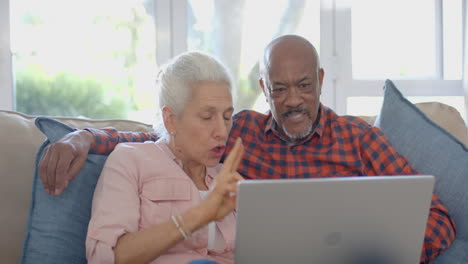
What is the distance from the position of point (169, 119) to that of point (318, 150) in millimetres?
594

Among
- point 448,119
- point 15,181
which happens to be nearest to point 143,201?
point 15,181

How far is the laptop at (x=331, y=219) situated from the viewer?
0.89m

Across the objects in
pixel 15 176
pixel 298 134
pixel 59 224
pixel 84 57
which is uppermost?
pixel 84 57

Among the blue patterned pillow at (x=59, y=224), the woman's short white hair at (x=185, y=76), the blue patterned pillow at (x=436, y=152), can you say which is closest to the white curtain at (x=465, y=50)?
the blue patterned pillow at (x=436, y=152)

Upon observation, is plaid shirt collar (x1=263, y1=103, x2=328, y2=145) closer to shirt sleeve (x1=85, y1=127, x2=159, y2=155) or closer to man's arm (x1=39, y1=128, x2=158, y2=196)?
shirt sleeve (x1=85, y1=127, x2=159, y2=155)

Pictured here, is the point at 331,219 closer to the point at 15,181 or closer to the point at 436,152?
the point at 436,152

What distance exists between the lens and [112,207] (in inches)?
47.7

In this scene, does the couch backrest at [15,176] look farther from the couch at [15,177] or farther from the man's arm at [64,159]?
the man's arm at [64,159]

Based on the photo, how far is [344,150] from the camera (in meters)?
1.71

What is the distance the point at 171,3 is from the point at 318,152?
1.76 m

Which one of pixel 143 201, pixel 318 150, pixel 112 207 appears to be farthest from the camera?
pixel 318 150

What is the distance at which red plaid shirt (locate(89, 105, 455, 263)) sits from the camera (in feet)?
5.32

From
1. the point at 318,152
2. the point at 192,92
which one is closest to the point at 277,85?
the point at 318,152

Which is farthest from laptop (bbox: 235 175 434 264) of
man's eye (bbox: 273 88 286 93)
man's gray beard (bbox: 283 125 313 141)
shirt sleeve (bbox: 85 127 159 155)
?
man's eye (bbox: 273 88 286 93)
